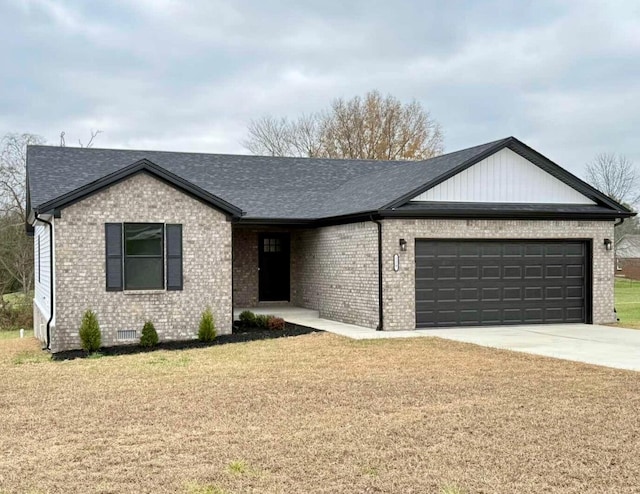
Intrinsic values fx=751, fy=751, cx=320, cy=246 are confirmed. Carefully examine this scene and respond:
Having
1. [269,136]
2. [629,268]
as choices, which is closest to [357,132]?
[269,136]

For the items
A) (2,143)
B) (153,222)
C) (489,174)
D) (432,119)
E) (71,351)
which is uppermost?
(432,119)

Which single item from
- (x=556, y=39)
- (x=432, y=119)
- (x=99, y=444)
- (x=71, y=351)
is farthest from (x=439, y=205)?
(x=432, y=119)

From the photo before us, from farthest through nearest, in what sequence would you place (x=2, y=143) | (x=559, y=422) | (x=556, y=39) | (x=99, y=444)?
1. (x=2, y=143)
2. (x=556, y=39)
3. (x=559, y=422)
4. (x=99, y=444)

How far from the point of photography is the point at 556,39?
20969 mm

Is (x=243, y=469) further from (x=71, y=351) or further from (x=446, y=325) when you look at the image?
(x=446, y=325)

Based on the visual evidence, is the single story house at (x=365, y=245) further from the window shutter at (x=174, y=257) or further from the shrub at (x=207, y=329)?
the shrub at (x=207, y=329)

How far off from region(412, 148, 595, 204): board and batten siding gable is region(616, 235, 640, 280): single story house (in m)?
40.4

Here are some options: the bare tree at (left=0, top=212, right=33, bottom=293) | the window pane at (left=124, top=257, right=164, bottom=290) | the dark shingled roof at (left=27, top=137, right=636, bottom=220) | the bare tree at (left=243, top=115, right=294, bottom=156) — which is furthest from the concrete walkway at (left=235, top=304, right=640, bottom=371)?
the bare tree at (left=243, top=115, right=294, bottom=156)

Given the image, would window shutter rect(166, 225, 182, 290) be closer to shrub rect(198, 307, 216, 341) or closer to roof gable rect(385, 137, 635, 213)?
shrub rect(198, 307, 216, 341)

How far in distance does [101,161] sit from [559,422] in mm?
17561

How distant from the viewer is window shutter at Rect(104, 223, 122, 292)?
1634 centimetres

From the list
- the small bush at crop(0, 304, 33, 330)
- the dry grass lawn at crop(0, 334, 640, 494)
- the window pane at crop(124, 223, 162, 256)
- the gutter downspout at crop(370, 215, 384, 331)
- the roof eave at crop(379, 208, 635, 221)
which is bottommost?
the small bush at crop(0, 304, 33, 330)

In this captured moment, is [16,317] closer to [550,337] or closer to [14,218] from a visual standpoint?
[14,218]

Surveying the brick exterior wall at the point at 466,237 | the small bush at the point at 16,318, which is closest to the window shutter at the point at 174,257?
the brick exterior wall at the point at 466,237
